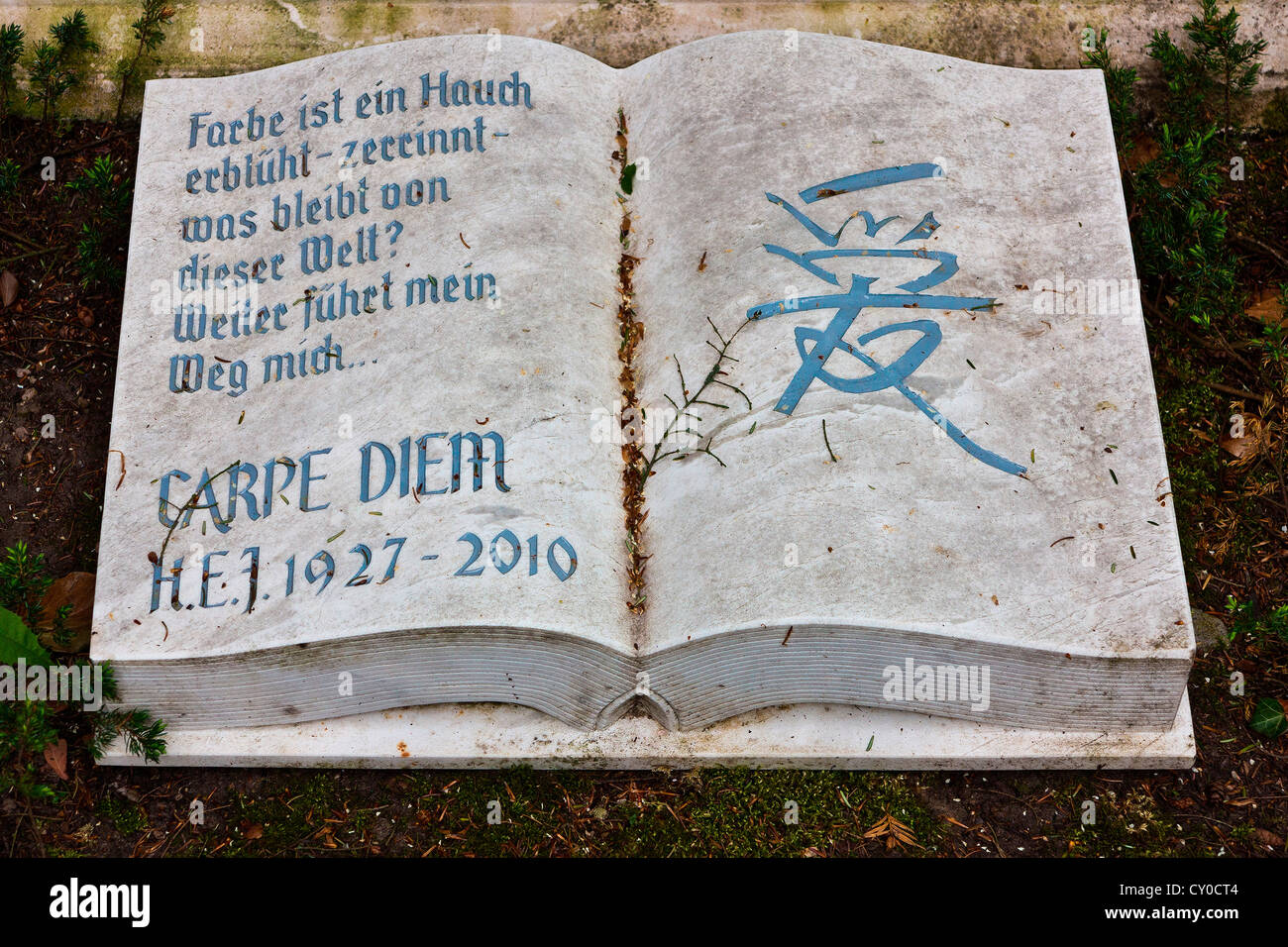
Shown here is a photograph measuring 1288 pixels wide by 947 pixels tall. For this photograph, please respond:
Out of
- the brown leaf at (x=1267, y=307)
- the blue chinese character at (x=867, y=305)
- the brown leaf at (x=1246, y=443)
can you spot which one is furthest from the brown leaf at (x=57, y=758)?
the brown leaf at (x=1267, y=307)

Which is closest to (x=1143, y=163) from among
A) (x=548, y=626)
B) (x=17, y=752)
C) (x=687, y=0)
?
(x=687, y=0)

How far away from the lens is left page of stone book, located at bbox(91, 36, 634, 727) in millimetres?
3736

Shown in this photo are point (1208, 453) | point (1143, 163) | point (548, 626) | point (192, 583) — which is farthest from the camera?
point (1143, 163)

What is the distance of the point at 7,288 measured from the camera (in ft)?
16.1

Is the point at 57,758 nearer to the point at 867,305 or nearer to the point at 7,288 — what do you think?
the point at 7,288

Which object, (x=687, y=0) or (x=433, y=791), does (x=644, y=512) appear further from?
(x=687, y=0)

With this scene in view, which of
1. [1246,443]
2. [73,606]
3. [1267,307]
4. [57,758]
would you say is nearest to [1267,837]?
[1246,443]

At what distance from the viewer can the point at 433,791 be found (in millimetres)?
3934

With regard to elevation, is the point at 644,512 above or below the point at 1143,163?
below

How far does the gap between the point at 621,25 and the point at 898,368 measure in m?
2.27

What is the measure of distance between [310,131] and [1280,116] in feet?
13.6

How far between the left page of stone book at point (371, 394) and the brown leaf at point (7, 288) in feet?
2.45

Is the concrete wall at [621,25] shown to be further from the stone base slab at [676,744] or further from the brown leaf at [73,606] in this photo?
the stone base slab at [676,744]
